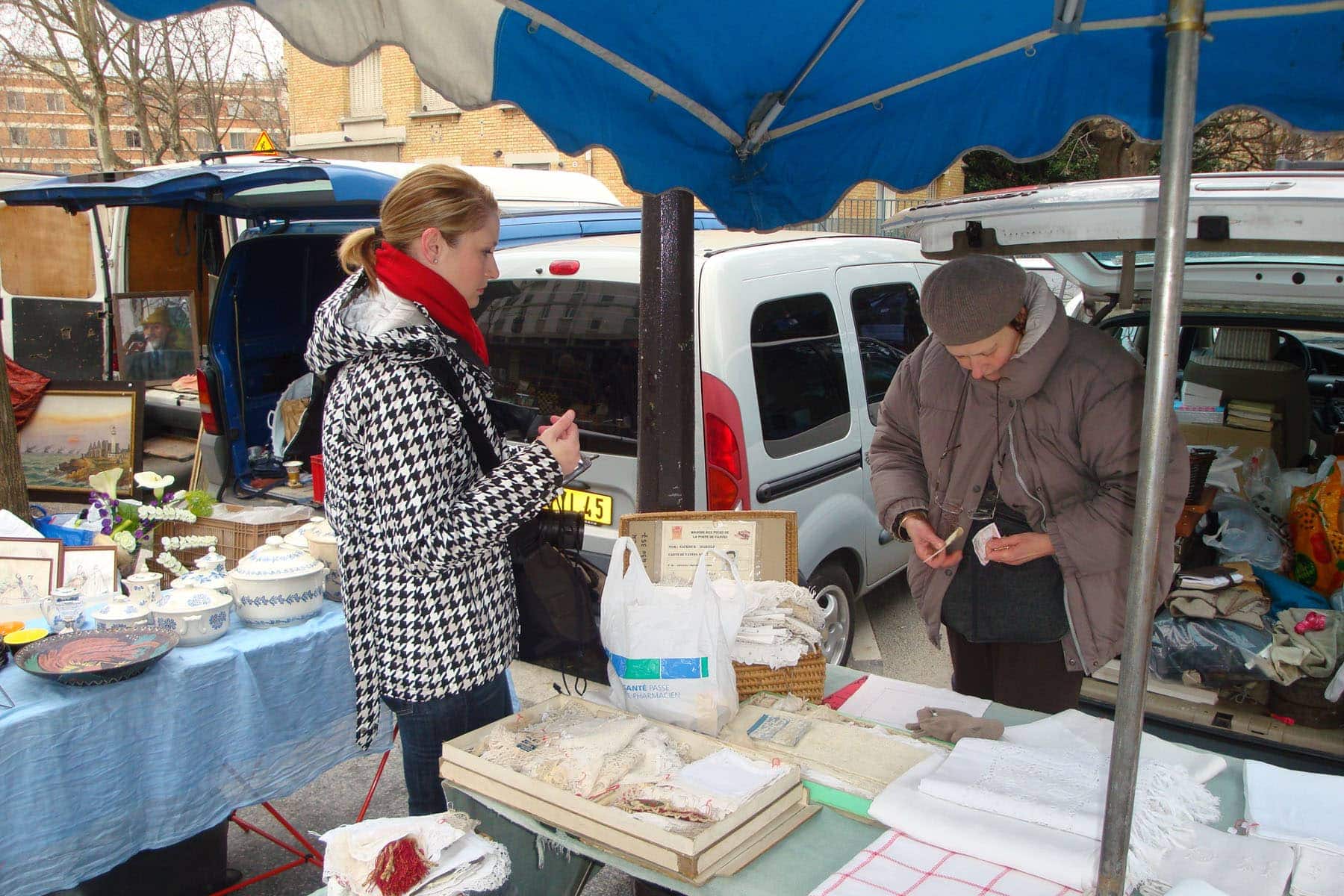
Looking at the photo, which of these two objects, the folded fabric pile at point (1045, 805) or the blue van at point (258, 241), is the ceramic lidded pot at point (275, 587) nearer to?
the folded fabric pile at point (1045, 805)

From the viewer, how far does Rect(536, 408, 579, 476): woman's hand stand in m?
2.01

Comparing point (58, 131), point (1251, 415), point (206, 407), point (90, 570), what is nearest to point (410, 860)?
point (90, 570)

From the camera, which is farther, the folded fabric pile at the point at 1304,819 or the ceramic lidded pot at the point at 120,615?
the ceramic lidded pot at the point at 120,615

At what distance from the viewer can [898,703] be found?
2.30 metres

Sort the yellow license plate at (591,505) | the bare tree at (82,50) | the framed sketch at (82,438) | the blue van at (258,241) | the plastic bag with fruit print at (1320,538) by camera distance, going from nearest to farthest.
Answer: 1. the plastic bag with fruit print at (1320,538)
2. the yellow license plate at (591,505)
3. the blue van at (258,241)
4. the framed sketch at (82,438)
5. the bare tree at (82,50)

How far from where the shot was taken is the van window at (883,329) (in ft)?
15.1

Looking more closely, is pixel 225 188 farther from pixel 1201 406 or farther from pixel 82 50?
pixel 82 50

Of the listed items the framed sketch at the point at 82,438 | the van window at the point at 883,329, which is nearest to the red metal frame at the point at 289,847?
the van window at the point at 883,329

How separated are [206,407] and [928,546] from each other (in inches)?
189

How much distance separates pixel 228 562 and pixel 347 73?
23150 millimetres

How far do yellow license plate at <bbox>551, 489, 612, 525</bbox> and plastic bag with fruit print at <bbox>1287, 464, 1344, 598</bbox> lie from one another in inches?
104

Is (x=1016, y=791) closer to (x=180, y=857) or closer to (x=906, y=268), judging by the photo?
(x=180, y=857)

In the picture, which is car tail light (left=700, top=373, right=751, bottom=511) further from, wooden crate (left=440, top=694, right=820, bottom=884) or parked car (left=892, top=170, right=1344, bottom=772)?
wooden crate (left=440, top=694, right=820, bottom=884)

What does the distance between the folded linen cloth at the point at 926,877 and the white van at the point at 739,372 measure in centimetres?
218
